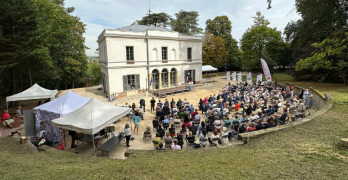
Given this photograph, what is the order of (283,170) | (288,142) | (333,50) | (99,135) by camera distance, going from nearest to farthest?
1. (283,170)
2. (288,142)
3. (99,135)
4. (333,50)

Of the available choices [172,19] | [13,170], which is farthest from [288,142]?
[172,19]

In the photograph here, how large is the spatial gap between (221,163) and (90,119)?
18.5ft

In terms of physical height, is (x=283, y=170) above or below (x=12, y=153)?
above

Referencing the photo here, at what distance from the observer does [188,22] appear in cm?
4291

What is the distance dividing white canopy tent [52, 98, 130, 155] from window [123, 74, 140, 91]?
516 inches

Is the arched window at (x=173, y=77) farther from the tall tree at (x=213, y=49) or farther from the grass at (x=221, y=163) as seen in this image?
the grass at (x=221, y=163)

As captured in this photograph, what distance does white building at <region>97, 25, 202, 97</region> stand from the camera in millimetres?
20234

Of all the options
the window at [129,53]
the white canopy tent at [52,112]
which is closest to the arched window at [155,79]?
the window at [129,53]

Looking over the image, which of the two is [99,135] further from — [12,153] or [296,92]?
[296,92]

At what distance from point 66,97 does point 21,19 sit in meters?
8.32

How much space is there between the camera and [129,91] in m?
21.5

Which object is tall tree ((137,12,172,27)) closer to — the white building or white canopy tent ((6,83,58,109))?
the white building

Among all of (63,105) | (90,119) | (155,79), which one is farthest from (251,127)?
(155,79)

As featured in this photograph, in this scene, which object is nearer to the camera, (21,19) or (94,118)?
(94,118)
